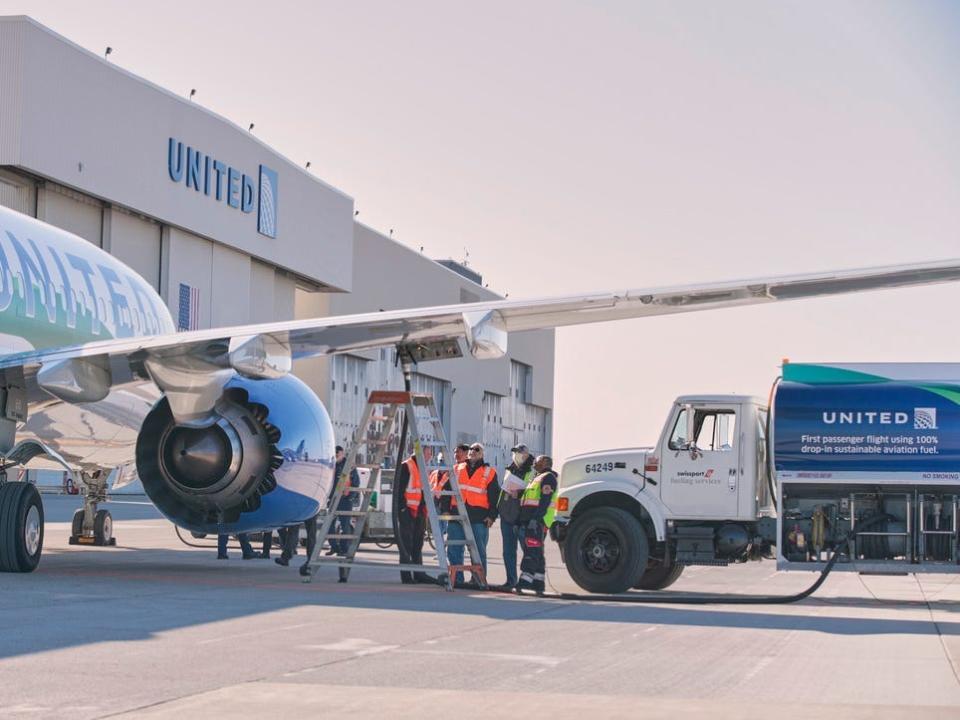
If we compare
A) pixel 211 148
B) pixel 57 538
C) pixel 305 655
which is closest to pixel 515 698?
pixel 305 655

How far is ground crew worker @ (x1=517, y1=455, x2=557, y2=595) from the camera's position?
1811 centimetres

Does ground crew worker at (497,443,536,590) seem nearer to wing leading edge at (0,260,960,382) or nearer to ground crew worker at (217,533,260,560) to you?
wing leading edge at (0,260,960,382)

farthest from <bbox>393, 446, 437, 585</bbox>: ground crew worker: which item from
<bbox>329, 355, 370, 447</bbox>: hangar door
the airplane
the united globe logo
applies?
<bbox>329, 355, 370, 447</bbox>: hangar door

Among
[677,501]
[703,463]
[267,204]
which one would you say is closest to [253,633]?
[677,501]

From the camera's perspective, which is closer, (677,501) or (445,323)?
(445,323)

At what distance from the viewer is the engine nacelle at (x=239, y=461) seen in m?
16.9

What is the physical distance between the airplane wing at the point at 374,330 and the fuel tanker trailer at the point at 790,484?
320 cm

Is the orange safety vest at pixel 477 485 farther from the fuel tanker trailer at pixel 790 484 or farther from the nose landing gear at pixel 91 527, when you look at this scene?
the nose landing gear at pixel 91 527

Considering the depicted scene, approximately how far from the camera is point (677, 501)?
18.6 meters

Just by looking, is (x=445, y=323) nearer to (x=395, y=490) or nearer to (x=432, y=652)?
(x=395, y=490)

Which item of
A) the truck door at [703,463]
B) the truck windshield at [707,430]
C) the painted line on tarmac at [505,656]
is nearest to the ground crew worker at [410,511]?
the truck door at [703,463]

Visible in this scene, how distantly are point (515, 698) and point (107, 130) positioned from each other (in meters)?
38.2

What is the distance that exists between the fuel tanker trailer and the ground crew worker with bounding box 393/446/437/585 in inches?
70.2

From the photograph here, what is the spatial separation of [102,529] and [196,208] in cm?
2709
